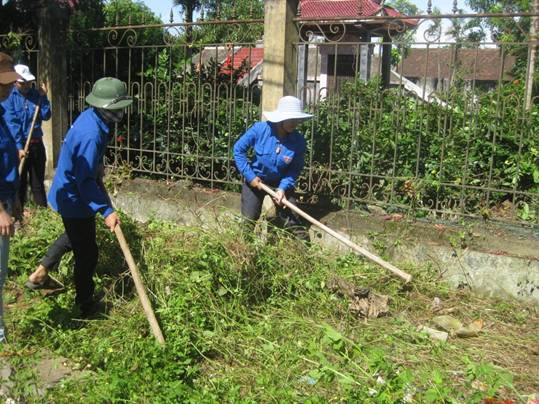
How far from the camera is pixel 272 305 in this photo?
16.0 ft

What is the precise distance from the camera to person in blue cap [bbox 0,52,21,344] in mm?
3925

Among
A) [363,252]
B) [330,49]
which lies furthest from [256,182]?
[330,49]

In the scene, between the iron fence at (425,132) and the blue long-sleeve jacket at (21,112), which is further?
the blue long-sleeve jacket at (21,112)

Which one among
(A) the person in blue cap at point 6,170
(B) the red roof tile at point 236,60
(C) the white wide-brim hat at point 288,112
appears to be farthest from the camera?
(B) the red roof tile at point 236,60

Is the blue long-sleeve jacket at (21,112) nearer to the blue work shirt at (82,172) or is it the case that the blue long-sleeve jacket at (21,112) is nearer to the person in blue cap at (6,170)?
the blue work shirt at (82,172)

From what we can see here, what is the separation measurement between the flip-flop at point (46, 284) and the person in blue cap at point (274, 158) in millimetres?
1684

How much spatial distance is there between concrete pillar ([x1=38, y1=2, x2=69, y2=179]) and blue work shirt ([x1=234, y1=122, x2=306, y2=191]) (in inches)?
136

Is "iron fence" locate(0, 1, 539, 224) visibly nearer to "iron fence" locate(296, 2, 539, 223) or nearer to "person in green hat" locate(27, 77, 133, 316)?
"iron fence" locate(296, 2, 539, 223)

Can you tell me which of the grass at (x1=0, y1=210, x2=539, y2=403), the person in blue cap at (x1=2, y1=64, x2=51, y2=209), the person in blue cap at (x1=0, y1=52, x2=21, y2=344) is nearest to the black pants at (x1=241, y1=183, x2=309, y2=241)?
the grass at (x1=0, y1=210, x2=539, y2=403)

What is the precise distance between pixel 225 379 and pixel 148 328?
30.0 inches

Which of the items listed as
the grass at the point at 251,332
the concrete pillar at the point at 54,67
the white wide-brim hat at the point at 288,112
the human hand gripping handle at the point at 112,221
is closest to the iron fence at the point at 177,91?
the concrete pillar at the point at 54,67

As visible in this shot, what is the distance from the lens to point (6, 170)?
4.02m

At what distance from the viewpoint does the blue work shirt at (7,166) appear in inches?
157

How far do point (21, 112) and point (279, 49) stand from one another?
2.86 meters
